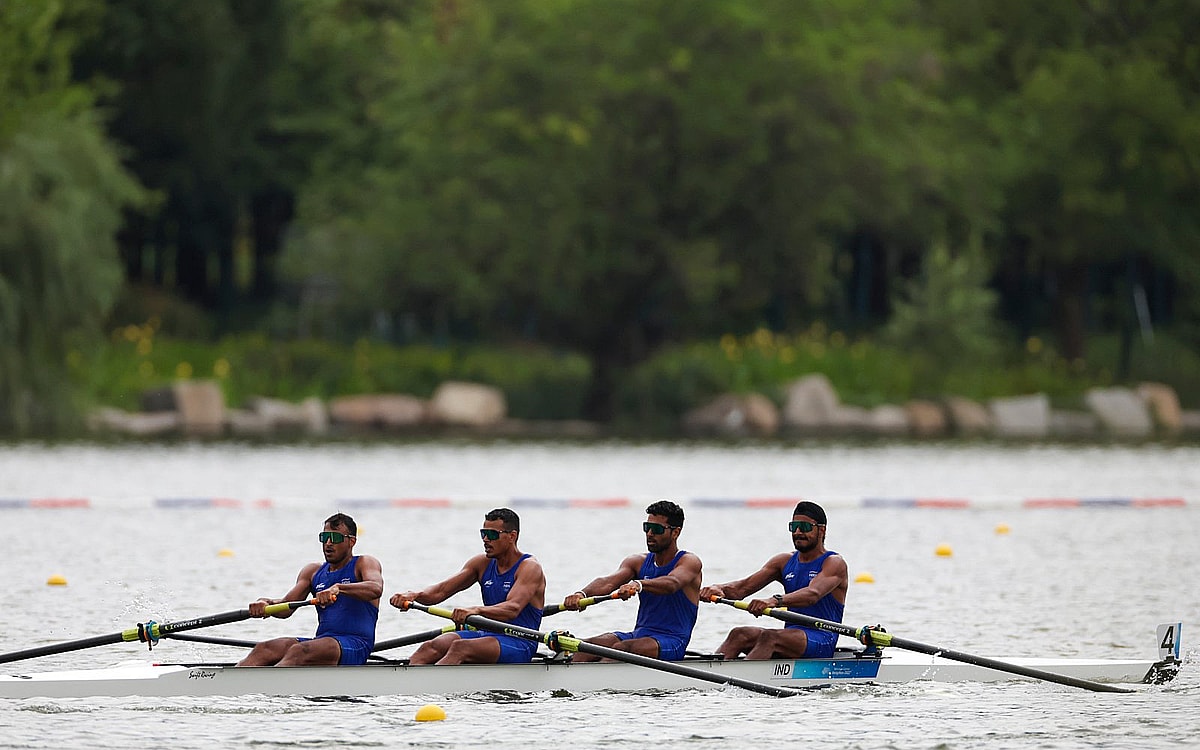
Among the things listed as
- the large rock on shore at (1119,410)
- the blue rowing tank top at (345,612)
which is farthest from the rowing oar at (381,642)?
the large rock on shore at (1119,410)

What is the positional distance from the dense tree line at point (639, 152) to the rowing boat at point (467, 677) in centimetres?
3209

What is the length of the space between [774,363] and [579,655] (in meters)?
45.9

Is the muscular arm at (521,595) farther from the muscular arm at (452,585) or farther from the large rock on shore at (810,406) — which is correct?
the large rock on shore at (810,406)

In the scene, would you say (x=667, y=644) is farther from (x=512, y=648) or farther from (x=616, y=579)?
(x=512, y=648)

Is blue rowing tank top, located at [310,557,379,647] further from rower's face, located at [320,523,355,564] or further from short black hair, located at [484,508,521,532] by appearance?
short black hair, located at [484,508,521,532]

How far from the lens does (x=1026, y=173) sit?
65188mm

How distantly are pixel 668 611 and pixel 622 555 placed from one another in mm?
11013

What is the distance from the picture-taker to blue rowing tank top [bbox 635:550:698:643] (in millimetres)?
16438

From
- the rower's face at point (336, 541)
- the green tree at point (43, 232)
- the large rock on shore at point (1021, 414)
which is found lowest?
the rower's face at point (336, 541)

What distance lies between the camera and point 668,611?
16453 millimetres

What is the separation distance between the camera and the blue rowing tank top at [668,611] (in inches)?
647

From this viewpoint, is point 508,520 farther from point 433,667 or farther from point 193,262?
point 193,262

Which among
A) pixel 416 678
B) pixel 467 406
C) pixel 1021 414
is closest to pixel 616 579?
pixel 416 678

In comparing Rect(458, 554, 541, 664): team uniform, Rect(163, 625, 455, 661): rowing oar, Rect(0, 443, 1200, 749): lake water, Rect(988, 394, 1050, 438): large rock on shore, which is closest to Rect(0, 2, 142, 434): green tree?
Rect(0, 443, 1200, 749): lake water
